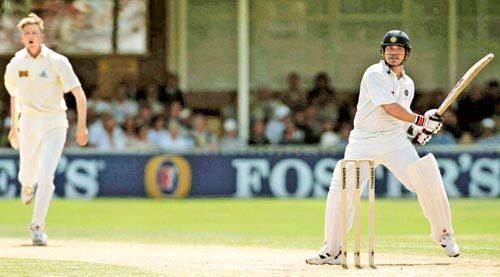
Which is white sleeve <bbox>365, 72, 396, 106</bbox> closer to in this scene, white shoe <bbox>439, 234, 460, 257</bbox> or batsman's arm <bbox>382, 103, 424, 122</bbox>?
batsman's arm <bbox>382, 103, 424, 122</bbox>

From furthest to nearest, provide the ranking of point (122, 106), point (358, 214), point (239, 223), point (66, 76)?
point (122, 106), point (239, 223), point (66, 76), point (358, 214)

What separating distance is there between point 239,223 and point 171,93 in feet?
19.4

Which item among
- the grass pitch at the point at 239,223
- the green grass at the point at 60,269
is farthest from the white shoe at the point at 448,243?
the green grass at the point at 60,269

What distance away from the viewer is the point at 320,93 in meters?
20.9

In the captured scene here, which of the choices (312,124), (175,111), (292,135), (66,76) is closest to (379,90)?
(66,76)

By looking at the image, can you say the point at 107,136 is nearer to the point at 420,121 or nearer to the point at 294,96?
the point at 294,96

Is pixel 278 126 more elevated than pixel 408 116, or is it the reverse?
pixel 408 116

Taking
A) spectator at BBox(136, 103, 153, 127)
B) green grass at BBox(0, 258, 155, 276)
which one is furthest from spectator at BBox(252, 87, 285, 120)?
green grass at BBox(0, 258, 155, 276)

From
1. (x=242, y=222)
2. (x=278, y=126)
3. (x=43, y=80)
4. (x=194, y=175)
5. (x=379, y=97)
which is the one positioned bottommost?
(x=242, y=222)

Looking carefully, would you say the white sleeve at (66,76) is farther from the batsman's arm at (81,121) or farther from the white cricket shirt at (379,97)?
the white cricket shirt at (379,97)

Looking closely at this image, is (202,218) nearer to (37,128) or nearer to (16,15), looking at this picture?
(37,128)

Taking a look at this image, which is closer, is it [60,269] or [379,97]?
[60,269]

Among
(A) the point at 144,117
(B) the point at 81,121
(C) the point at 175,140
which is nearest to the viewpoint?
(B) the point at 81,121

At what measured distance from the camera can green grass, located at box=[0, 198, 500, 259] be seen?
11844 mm
